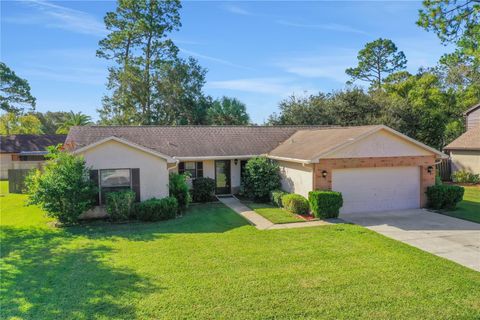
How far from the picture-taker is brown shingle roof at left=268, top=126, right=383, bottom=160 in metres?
15.0

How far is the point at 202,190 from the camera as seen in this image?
18359mm

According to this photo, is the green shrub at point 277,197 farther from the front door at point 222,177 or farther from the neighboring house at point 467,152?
the neighboring house at point 467,152

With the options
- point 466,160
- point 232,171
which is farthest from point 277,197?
point 466,160

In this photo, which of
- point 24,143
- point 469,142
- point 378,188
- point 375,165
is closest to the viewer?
point 375,165

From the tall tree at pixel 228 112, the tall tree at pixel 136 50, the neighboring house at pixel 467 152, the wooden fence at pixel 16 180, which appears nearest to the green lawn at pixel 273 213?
the wooden fence at pixel 16 180

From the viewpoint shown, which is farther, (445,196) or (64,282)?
(445,196)

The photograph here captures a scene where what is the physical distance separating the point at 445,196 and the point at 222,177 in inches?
454

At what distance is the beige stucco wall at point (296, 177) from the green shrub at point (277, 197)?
52 cm

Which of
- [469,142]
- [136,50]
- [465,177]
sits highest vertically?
[136,50]

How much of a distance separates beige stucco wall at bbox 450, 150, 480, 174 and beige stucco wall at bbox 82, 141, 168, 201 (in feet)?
69.4

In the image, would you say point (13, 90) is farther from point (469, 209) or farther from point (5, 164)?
point (469, 209)

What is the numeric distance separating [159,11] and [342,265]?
36.1 metres

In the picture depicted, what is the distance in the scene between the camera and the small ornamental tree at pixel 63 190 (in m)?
13.2

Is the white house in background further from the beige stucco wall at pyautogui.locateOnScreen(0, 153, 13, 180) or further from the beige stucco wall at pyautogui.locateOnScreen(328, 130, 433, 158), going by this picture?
the beige stucco wall at pyautogui.locateOnScreen(0, 153, 13, 180)
